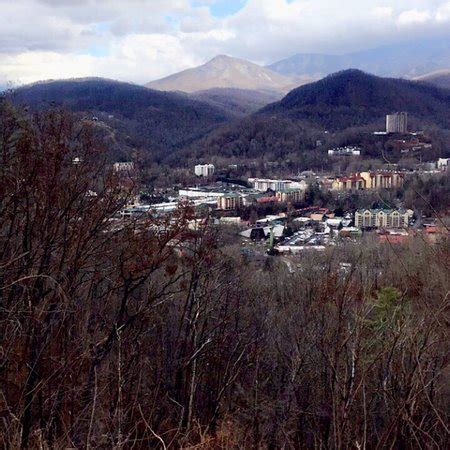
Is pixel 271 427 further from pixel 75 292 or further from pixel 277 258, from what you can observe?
pixel 277 258

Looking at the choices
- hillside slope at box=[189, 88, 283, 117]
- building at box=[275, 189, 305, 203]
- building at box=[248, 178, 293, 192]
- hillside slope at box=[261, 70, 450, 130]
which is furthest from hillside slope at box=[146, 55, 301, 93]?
building at box=[275, 189, 305, 203]

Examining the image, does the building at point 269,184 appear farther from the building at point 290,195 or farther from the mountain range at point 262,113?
the mountain range at point 262,113

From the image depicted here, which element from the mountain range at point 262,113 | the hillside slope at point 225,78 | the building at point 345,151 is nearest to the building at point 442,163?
the building at point 345,151

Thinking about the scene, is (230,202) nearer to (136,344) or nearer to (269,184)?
(269,184)

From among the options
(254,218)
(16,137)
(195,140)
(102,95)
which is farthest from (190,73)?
(16,137)

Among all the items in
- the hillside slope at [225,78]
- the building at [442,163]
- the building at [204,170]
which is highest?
the hillside slope at [225,78]

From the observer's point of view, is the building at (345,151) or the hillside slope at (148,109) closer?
the building at (345,151)

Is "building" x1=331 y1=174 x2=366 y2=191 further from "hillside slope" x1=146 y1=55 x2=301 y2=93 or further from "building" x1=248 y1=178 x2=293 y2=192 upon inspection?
"hillside slope" x1=146 y1=55 x2=301 y2=93
